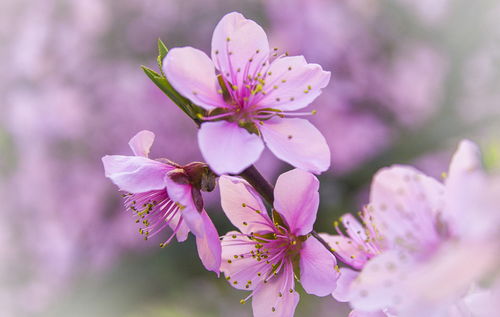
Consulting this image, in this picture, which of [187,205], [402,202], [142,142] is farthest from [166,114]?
[402,202]

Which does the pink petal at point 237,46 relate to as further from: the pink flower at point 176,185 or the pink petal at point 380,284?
the pink petal at point 380,284

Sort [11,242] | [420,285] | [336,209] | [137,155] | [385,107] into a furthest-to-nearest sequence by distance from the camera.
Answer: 1. [11,242]
2. [385,107]
3. [336,209]
4. [137,155]
5. [420,285]

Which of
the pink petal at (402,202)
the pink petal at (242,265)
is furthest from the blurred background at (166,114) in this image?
the pink petal at (402,202)

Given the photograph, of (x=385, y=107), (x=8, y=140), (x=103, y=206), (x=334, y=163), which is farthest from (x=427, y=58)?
(x=8, y=140)

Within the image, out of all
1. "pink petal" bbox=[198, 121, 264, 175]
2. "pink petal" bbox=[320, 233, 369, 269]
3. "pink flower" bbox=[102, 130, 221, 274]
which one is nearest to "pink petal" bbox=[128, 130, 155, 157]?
"pink flower" bbox=[102, 130, 221, 274]

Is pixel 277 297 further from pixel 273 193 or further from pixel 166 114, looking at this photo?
pixel 166 114

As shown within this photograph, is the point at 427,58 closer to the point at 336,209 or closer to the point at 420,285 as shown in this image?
the point at 336,209

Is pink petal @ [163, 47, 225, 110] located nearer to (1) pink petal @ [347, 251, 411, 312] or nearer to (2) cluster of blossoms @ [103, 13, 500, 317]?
(2) cluster of blossoms @ [103, 13, 500, 317]

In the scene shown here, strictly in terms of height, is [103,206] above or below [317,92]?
below
